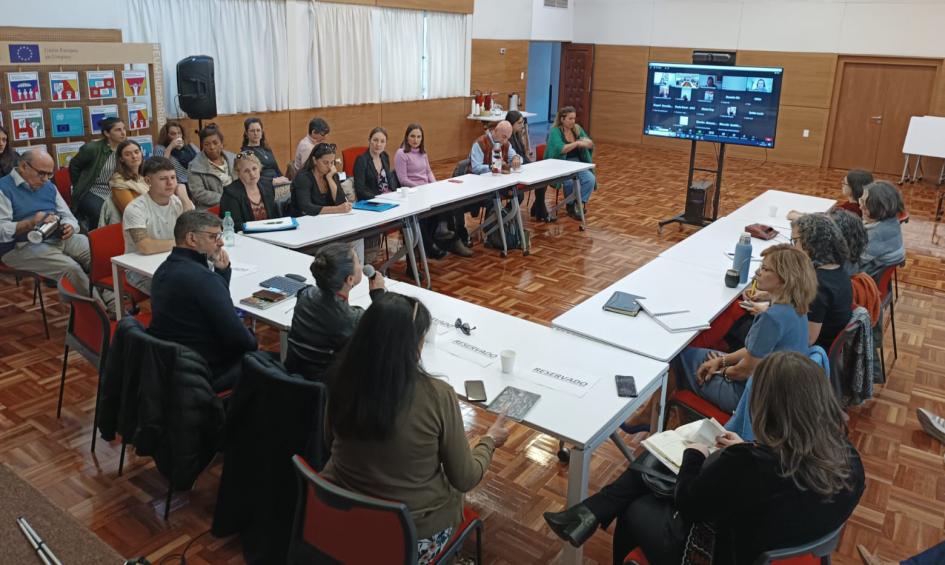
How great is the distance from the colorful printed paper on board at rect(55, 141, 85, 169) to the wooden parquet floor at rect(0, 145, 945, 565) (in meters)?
1.40

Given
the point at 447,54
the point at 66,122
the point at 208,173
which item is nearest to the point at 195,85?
the point at 66,122

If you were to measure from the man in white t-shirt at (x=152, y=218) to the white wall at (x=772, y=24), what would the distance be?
1082 cm

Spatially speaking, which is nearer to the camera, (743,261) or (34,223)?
(743,261)

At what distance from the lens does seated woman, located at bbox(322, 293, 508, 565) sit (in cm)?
198

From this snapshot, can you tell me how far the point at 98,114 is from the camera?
6.63m

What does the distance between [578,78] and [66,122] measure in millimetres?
10047

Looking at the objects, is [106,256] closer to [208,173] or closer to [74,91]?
[208,173]

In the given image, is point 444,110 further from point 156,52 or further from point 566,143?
point 156,52

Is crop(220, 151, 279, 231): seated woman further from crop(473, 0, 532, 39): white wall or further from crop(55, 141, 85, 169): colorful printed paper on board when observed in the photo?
crop(473, 0, 532, 39): white wall

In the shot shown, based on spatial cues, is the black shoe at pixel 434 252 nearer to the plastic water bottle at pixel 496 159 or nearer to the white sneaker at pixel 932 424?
the plastic water bottle at pixel 496 159

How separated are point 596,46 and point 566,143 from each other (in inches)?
263

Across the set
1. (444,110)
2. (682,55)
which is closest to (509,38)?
(444,110)

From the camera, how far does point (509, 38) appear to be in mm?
12414

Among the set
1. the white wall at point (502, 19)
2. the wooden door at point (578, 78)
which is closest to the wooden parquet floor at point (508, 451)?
the white wall at point (502, 19)
